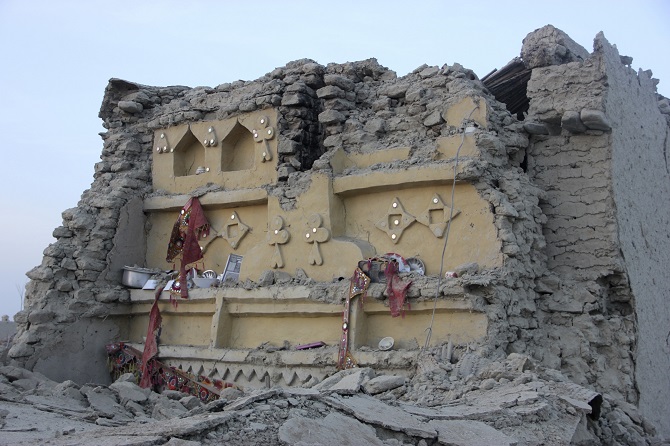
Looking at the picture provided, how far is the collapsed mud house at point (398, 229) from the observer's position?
7.77 metres

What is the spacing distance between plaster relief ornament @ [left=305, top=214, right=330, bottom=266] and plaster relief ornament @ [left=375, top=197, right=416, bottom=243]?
22.1 inches

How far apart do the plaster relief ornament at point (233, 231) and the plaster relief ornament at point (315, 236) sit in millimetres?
1054

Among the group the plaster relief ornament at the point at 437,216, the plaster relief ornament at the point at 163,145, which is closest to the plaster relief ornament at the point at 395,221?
the plaster relief ornament at the point at 437,216

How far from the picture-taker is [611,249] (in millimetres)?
7930

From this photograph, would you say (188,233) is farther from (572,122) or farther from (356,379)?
(572,122)

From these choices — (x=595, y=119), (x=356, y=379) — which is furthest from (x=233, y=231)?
(x=595, y=119)

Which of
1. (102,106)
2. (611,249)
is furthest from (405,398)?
(102,106)

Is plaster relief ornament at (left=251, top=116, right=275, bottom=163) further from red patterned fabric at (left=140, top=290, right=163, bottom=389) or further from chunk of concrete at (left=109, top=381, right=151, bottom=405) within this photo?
chunk of concrete at (left=109, top=381, right=151, bottom=405)

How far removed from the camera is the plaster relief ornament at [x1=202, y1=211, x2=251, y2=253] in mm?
9576

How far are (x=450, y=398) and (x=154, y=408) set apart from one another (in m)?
2.44

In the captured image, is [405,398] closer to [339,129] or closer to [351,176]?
[351,176]

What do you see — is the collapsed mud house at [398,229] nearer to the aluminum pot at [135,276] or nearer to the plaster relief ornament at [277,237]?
the plaster relief ornament at [277,237]

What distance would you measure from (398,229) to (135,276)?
335 centimetres

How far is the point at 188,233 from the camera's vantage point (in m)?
9.77
